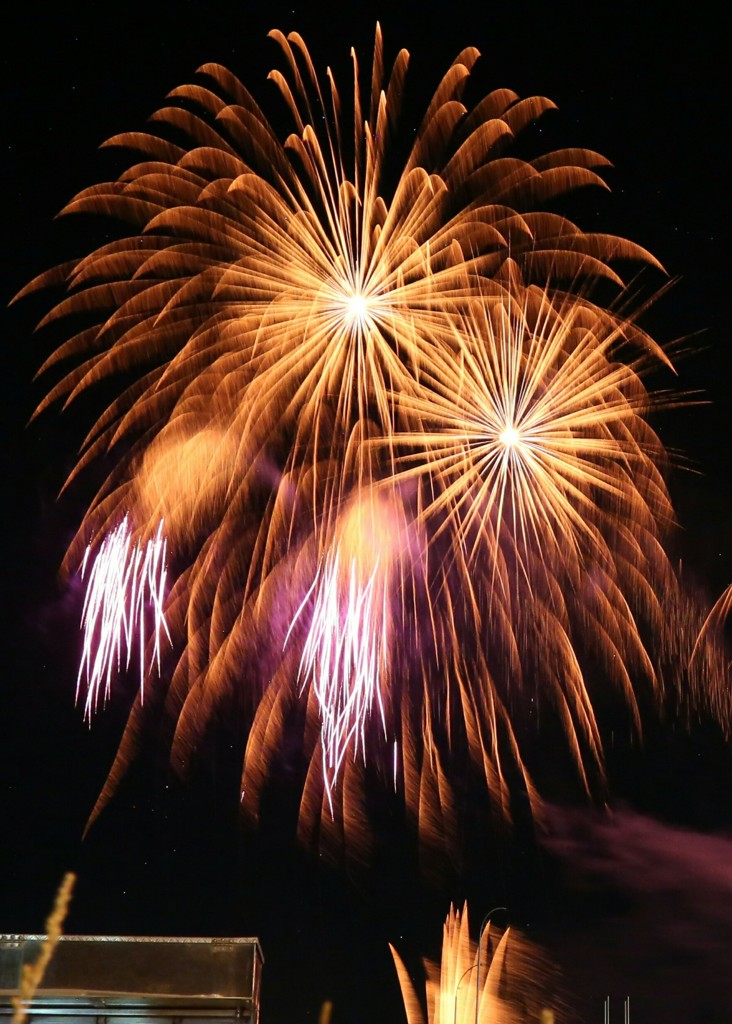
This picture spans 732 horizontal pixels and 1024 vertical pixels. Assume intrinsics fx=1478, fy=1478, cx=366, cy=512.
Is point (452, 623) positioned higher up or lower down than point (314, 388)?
lower down

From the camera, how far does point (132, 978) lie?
1416 cm

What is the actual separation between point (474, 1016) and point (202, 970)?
78.4ft

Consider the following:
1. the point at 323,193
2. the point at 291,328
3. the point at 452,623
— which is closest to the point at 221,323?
the point at 291,328

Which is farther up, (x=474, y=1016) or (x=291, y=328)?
(x=291, y=328)

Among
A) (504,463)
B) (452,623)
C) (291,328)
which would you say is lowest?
(452,623)

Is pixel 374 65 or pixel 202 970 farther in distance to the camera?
pixel 374 65

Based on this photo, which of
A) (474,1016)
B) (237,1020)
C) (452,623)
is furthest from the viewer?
(474,1016)

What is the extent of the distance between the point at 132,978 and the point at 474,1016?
23931 mm

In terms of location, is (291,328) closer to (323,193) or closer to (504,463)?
(323,193)

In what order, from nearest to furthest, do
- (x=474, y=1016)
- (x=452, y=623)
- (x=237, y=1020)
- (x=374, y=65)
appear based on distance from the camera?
(x=237, y=1020) < (x=374, y=65) < (x=452, y=623) < (x=474, y=1016)

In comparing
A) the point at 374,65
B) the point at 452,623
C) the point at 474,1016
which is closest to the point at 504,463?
the point at 452,623

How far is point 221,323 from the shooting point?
2950cm

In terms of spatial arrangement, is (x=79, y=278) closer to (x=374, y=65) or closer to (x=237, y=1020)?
(x=374, y=65)

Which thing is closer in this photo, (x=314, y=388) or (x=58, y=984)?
(x=58, y=984)
